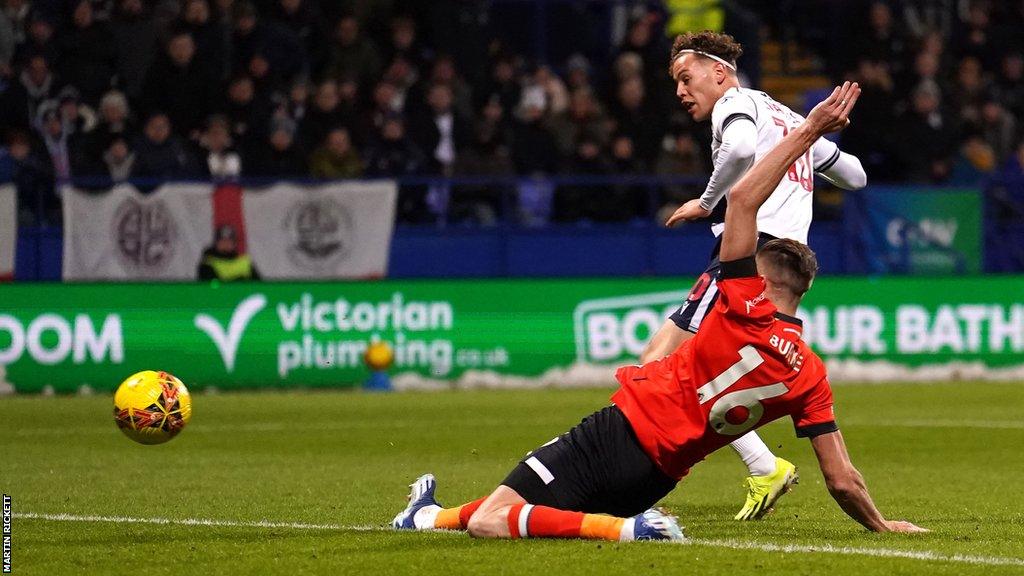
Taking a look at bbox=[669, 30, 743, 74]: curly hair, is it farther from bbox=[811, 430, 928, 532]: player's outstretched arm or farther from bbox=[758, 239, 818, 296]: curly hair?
bbox=[811, 430, 928, 532]: player's outstretched arm

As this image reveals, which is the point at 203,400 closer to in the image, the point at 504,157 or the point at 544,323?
the point at 544,323

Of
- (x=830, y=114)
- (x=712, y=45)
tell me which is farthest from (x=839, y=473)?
(x=712, y=45)

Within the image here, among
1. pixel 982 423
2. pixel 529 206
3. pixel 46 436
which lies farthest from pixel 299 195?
pixel 982 423

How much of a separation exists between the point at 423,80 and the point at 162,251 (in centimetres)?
436

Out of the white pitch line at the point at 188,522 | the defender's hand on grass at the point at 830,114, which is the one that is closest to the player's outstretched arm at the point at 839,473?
the defender's hand on grass at the point at 830,114

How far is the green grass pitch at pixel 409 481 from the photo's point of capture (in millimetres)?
6621

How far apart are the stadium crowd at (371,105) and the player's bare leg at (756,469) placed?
36.0ft

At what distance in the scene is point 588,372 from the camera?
18344mm

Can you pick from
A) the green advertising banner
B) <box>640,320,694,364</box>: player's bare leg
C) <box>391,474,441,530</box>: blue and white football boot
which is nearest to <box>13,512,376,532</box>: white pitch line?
<box>391,474,441,530</box>: blue and white football boot

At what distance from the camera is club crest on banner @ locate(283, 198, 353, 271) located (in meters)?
18.9

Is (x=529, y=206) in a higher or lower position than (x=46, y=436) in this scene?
higher

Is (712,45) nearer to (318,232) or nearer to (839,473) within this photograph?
(839,473)

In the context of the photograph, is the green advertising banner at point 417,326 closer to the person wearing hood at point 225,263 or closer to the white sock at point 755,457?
the person wearing hood at point 225,263

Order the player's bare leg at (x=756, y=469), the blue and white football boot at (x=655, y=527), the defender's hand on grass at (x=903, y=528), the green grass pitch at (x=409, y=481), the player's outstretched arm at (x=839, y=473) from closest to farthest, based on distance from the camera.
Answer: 1. the green grass pitch at (x=409, y=481)
2. the blue and white football boot at (x=655, y=527)
3. the player's outstretched arm at (x=839, y=473)
4. the defender's hand on grass at (x=903, y=528)
5. the player's bare leg at (x=756, y=469)
